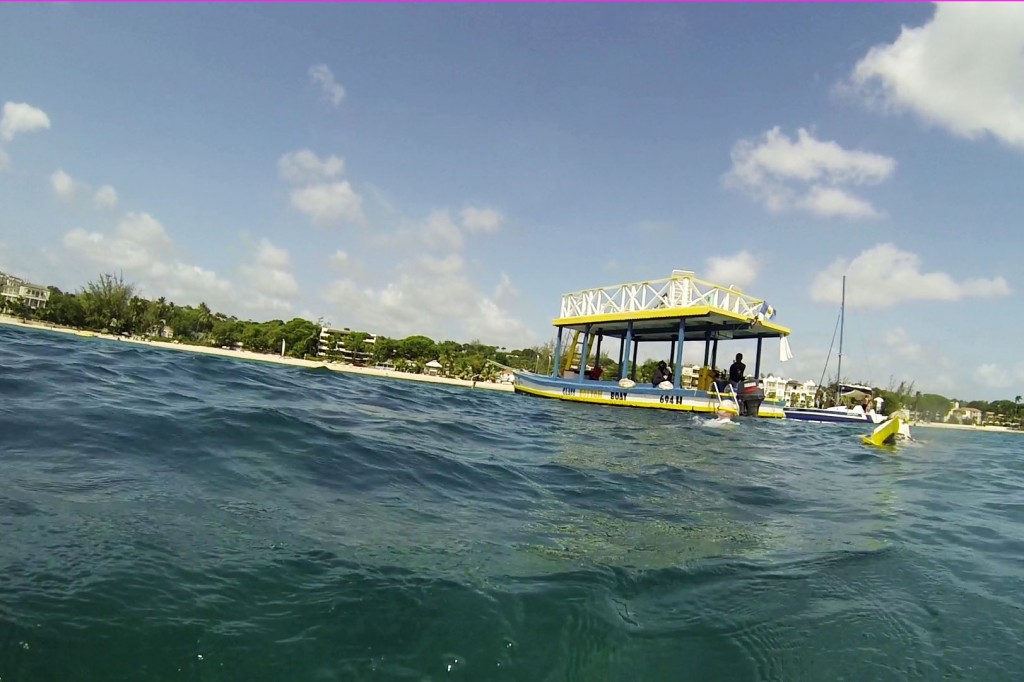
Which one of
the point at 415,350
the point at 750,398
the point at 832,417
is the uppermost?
the point at 415,350

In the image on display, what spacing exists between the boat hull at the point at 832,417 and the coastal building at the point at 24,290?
10699cm

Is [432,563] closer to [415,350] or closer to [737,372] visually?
[737,372]

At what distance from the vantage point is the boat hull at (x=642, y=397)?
2091 centimetres

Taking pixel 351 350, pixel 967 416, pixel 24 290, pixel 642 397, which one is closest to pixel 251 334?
pixel 351 350

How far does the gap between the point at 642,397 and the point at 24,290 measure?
114m

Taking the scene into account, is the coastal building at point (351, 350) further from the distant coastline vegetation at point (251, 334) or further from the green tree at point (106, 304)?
the green tree at point (106, 304)

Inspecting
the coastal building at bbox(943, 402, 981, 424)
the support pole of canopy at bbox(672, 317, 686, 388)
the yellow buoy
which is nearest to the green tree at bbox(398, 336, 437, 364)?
the support pole of canopy at bbox(672, 317, 686, 388)

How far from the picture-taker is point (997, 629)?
2844mm

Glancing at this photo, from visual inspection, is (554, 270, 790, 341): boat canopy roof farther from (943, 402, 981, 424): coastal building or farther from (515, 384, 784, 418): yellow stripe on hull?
(943, 402, 981, 424): coastal building

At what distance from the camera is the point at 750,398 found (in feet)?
70.0

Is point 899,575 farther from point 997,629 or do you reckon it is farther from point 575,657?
point 575,657

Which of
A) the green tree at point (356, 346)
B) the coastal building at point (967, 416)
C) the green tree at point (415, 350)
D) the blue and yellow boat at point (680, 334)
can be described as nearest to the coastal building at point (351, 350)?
the green tree at point (356, 346)

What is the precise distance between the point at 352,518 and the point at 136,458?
6.52ft

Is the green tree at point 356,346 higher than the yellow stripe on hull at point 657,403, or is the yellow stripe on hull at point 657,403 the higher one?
the green tree at point 356,346
